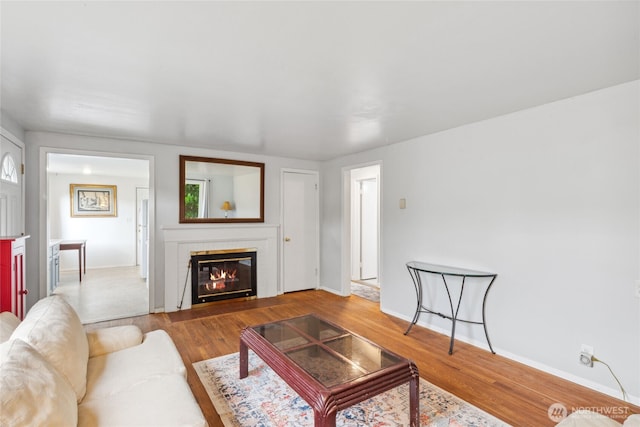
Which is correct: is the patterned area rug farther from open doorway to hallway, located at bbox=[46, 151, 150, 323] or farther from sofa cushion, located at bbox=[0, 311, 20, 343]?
open doorway to hallway, located at bbox=[46, 151, 150, 323]

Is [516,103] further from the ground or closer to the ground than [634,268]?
further from the ground

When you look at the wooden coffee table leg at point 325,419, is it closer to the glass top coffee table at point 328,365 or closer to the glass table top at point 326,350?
the glass top coffee table at point 328,365

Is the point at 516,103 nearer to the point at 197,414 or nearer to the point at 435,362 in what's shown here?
the point at 435,362

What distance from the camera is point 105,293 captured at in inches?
207

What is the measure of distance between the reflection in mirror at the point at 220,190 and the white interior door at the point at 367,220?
223 centimetres

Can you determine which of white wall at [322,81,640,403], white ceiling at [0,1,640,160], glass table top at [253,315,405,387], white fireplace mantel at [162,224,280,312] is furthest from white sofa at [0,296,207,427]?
white wall at [322,81,640,403]

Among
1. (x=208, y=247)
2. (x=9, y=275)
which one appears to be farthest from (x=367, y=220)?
(x=9, y=275)

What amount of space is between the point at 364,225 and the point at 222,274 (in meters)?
2.94

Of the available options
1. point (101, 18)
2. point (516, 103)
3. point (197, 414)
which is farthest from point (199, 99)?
point (516, 103)

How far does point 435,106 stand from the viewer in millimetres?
2775

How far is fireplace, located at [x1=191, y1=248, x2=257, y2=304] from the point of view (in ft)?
14.8

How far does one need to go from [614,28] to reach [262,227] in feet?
14.2

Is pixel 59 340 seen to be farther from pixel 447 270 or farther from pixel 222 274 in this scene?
pixel 222 274

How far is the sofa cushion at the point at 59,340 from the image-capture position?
1524mm
